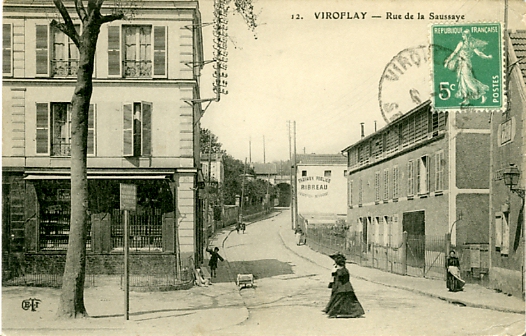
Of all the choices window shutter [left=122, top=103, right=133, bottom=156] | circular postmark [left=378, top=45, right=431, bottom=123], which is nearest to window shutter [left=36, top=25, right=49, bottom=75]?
window shutter [left=122, top=103, right=133, bottom=156]

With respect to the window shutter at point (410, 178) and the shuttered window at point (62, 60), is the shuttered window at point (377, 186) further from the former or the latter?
the shuttered window at point (62, 60)

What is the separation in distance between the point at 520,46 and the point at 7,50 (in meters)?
9.95

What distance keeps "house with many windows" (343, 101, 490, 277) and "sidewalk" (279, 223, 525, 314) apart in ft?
1.77

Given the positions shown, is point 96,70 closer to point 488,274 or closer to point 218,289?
point 218,289

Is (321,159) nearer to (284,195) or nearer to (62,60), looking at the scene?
(62,60)

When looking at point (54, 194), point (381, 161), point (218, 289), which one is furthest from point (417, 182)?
point (54, 194)

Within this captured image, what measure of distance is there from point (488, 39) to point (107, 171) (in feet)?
26.3

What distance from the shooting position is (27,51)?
11438mm

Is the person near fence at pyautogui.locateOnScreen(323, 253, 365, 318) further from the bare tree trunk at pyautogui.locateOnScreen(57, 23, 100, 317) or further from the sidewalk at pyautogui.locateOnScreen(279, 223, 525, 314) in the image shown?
the bare tree trunk at pyautogui.locateOnScreen(57, 23, 100, 317)

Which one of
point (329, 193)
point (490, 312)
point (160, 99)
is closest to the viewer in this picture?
point (490, 312)

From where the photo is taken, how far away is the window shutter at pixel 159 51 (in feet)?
39.0

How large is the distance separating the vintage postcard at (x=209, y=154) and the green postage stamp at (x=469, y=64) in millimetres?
27

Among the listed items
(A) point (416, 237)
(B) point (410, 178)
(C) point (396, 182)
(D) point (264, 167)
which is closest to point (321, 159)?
(C) point (396, 182)

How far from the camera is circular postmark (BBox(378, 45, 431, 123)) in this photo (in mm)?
11086
